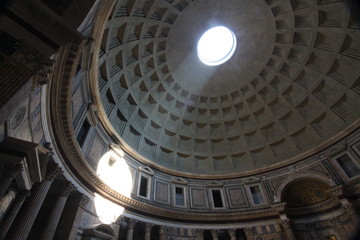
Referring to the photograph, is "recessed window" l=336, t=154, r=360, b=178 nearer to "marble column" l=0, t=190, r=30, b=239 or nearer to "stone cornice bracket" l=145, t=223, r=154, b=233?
"stone cornice bracket" l=145, t=223, r=154, b=233

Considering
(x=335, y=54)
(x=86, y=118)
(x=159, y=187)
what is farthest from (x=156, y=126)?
(x=335, y=54)

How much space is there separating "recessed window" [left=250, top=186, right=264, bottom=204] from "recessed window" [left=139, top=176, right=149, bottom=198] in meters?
9.20

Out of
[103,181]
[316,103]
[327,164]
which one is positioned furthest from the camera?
[316,103]

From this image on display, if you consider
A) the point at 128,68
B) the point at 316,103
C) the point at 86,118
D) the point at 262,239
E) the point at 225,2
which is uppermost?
the point at 225,2

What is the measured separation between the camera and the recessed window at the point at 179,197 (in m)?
16.8

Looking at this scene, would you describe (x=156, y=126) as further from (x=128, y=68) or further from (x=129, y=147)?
(x=128, y=68)

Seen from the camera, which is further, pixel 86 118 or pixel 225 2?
pixel 225 2

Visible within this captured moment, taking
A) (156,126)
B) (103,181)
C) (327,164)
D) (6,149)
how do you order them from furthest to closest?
(156,126) < (327,164) < (103,181) < (6,149)

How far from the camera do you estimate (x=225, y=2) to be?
17.2 metres

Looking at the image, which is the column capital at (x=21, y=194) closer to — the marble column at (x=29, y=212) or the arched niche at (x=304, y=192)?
the marble column at (x=29, y=212)

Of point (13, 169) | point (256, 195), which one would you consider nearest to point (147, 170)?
point (256, 195)

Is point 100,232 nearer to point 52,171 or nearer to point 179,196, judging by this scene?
point 52,171

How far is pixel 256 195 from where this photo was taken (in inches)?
679

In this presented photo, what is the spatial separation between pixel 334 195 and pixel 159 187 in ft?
42.0
